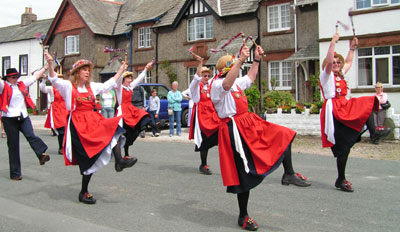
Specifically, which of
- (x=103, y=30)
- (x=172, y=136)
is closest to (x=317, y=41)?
(x=172, y=136)

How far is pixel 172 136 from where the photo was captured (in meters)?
14.6

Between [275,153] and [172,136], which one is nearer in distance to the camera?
[275,153]

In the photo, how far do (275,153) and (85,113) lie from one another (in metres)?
2.80

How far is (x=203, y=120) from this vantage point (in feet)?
25.0

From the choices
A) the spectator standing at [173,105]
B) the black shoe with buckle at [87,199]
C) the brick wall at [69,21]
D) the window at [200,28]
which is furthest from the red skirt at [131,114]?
the brick wall at [69,21]

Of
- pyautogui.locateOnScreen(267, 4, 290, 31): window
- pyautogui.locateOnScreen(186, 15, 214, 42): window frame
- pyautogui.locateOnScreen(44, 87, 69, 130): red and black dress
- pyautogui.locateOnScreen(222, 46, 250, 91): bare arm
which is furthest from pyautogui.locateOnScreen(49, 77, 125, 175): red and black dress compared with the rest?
pyautogui.locateOnScreen(186, 15, 214, 42): window frame

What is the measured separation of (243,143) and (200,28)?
19498mm

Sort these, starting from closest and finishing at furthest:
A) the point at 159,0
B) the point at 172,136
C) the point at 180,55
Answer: the point at 172,136 → the point at 180,55 → the point at 159,0

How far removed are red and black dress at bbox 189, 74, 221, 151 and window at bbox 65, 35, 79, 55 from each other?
77.8ft

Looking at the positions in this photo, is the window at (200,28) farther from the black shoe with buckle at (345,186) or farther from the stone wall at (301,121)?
the black shoe with buckle at (345,186)

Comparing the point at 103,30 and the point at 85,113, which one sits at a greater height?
the point at 103,30

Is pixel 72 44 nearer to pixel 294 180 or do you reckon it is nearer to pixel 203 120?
pixel 203 120

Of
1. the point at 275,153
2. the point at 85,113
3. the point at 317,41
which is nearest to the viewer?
the point at 275,153

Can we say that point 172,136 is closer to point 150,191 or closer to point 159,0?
point 150,191
